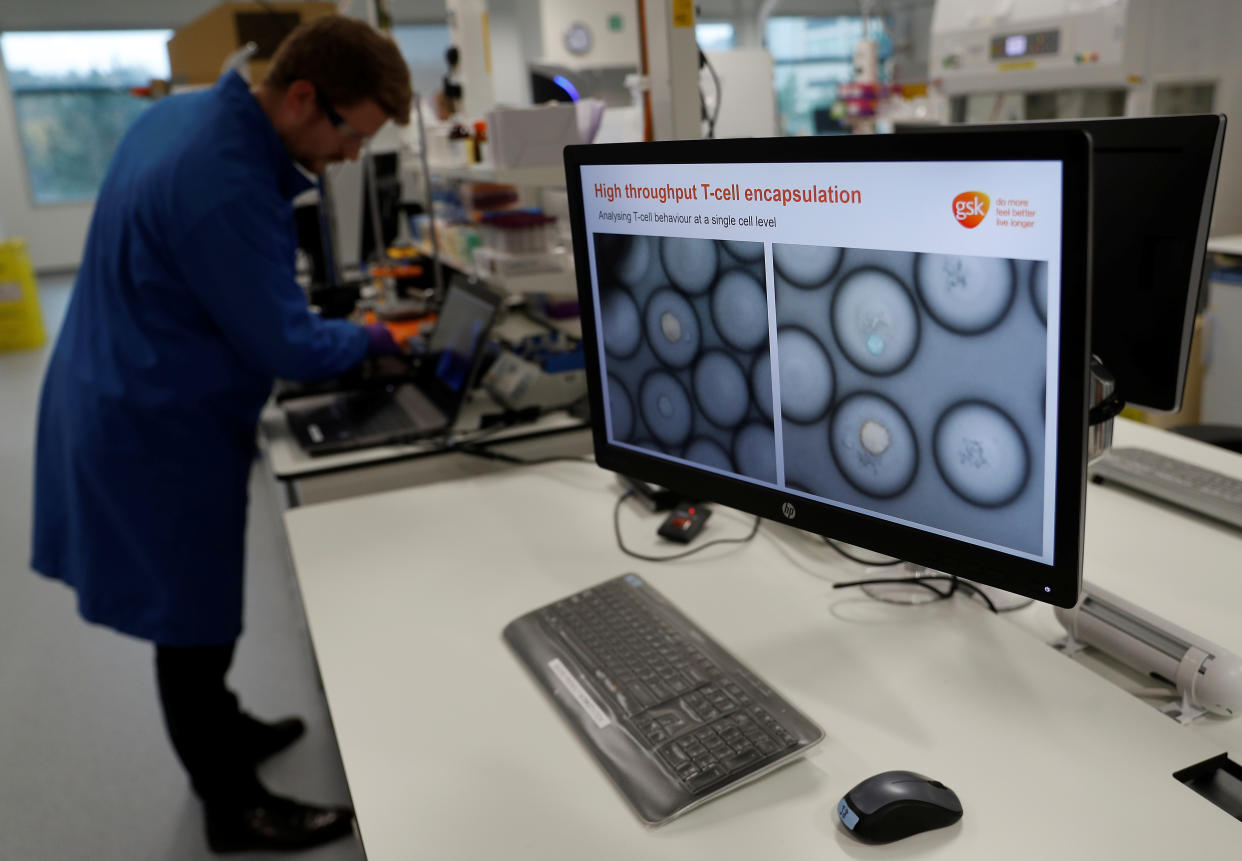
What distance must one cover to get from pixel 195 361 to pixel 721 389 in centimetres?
101

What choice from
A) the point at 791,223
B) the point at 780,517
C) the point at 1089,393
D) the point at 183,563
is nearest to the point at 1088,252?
the point at 1089,393

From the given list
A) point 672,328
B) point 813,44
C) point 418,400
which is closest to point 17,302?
point 418,400

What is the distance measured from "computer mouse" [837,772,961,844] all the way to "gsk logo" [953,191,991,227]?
46 cm

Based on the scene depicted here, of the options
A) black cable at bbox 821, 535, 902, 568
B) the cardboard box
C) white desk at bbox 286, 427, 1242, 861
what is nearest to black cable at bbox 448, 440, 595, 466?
white desk at bbox 286, 427, 1242, 861

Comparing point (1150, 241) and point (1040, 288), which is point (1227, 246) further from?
point (1040, 288)

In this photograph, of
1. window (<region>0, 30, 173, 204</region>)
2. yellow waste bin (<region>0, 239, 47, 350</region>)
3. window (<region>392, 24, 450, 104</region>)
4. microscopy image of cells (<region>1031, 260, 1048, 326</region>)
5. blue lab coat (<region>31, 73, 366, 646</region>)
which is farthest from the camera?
window (<region>392, 24, 450, 104</region>)

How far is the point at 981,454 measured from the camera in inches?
31.6

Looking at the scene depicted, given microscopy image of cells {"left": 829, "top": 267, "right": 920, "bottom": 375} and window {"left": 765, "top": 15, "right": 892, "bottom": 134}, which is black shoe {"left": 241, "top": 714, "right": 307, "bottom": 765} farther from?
window {"left": 765, "top": 15, "right": 892, "bottom": 134}

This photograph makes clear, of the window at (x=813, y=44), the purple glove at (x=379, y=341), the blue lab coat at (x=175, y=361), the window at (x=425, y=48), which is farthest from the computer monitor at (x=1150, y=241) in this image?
the window at (x=813, y=44)

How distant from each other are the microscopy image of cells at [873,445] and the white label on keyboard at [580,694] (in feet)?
1.10

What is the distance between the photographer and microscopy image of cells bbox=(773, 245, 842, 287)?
0.85m

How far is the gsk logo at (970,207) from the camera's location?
0.73 m

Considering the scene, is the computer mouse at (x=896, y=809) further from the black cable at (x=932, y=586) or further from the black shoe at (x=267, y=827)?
the black shoe at (x=267, y=827)

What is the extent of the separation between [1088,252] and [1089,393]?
0.11 metres
